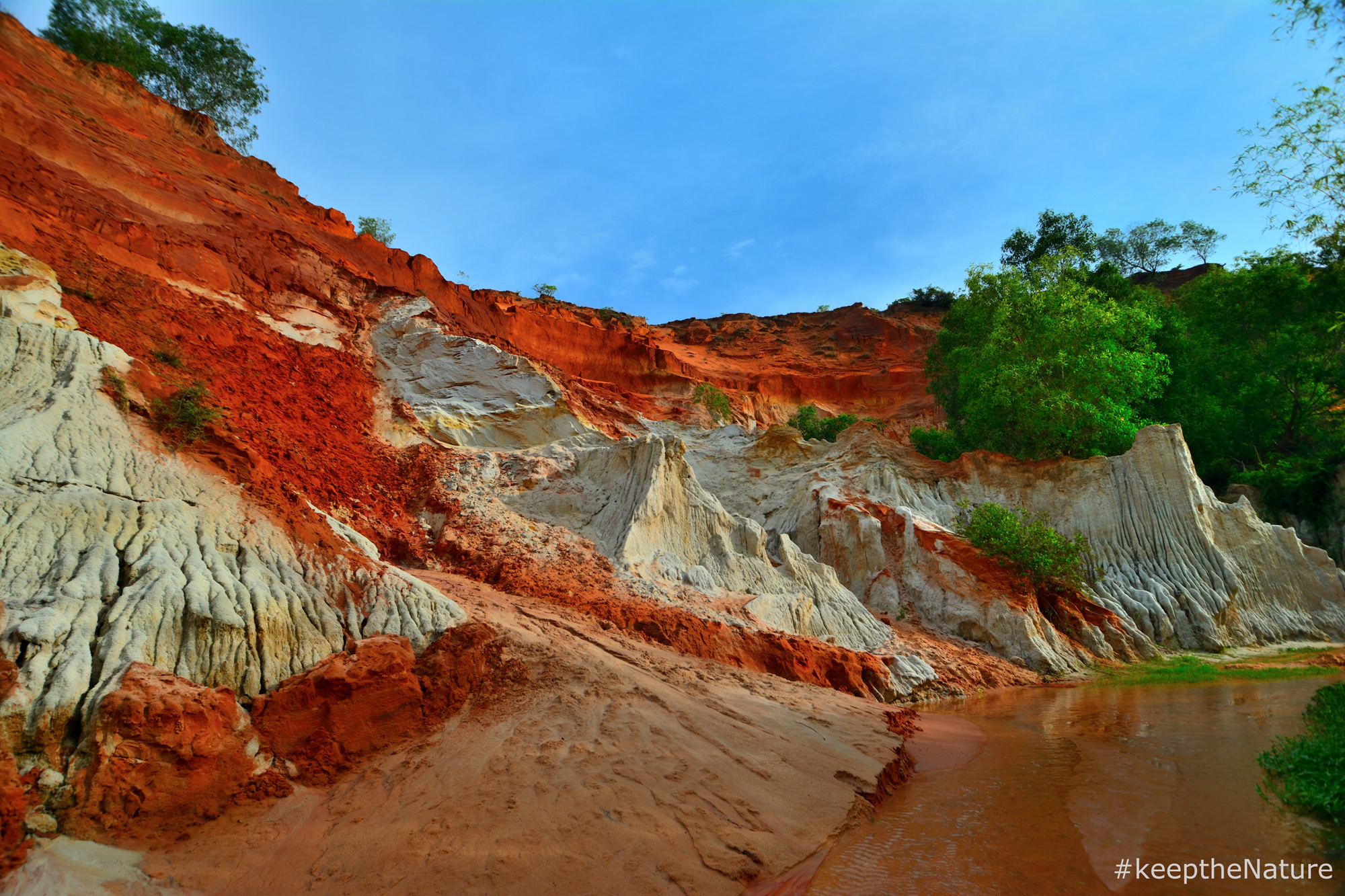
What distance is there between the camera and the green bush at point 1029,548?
617 inches

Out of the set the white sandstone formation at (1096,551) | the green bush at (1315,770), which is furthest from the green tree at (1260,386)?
the green bush at (1315,770)

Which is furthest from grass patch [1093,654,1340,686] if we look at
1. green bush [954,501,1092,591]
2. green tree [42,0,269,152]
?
green tree [42,0,269,152]

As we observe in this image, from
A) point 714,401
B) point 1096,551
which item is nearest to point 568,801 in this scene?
point 1096,551

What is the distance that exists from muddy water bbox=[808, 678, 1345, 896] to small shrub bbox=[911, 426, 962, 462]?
15878mm

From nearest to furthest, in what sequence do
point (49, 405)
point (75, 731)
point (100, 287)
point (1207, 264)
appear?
point (75, 731) → point (49, 405) → point (100, 287) → point (1207, 264)

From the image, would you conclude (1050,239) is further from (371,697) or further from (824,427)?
(371,697)

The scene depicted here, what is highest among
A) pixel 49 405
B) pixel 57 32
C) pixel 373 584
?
pixel 57 32

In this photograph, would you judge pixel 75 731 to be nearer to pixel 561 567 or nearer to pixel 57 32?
pixel 561 567

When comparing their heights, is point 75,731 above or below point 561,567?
below

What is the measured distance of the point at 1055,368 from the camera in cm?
2150

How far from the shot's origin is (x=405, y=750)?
627 centimetres

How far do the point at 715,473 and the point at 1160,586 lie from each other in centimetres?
1309

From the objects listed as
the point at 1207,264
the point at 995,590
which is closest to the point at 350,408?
the point at 995,590

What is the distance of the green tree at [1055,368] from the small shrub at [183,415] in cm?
2086
